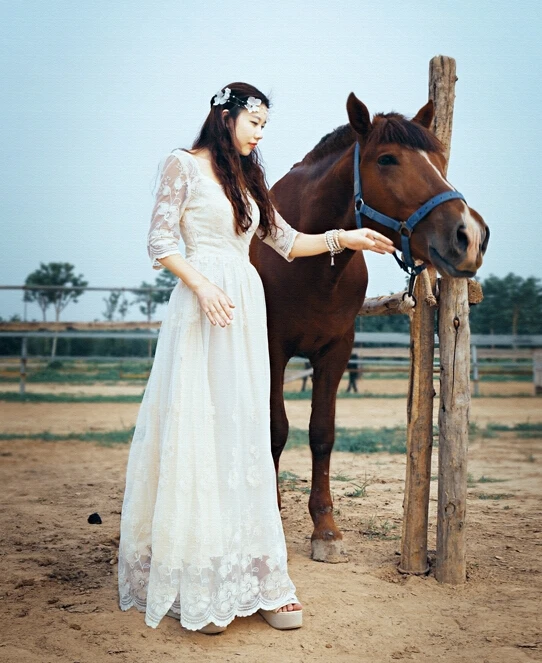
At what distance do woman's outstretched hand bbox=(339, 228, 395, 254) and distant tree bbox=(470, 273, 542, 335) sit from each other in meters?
12.3

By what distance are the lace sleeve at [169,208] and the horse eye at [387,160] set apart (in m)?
0.74

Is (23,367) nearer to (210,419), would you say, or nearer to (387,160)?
(210,419)

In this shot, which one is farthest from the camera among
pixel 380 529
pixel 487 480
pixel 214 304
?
pixel 487 480

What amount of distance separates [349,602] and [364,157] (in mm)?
1728

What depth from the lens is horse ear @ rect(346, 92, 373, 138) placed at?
2582 millimetres

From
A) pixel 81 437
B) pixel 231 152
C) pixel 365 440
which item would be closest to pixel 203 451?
pixel 231 152

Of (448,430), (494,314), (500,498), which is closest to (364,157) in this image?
(448,430)

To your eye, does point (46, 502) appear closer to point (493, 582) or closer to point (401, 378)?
point (493, 582)

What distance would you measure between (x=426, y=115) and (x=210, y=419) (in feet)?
4.98

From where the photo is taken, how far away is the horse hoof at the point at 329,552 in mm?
3104

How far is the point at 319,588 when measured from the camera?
8.91 feet

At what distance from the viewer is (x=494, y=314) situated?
14281 mm

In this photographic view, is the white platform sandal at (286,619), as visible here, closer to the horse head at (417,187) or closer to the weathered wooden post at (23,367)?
the horse head at (417,187)

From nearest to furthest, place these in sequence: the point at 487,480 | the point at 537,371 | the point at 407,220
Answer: the point at 407,220 → the point at 487,480 → the point at 537,371
